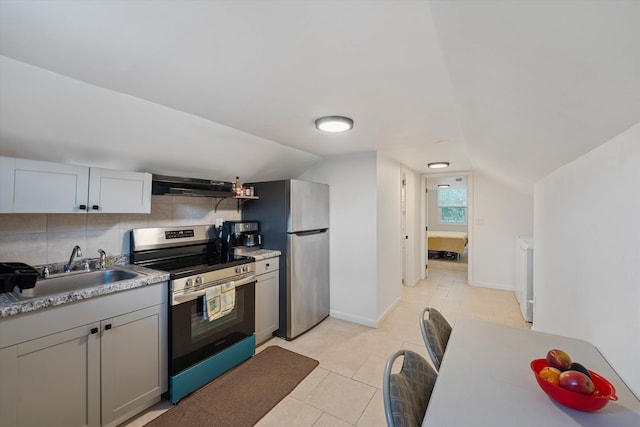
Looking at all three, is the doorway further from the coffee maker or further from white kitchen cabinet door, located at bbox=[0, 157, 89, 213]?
white kitchen cabinet door, located at bbox=[0, 157, 89, 213]

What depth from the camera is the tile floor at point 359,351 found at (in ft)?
Answer: 6.38

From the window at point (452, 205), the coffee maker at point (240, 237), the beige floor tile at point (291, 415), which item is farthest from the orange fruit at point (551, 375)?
the window at point (452, 205)

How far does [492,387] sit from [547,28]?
1229mm

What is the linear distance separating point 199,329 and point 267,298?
856mm

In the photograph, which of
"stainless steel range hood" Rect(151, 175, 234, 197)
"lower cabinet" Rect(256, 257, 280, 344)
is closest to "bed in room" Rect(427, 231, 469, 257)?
"lower cabinet" Rect(256, 257, 280, 344)

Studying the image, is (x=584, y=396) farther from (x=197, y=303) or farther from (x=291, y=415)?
(x=197, y=303)

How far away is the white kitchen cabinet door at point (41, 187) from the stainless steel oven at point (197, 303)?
0.61 m

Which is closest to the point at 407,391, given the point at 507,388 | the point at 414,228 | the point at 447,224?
the point at 507,388

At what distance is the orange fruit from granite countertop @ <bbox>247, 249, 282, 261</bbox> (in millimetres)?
2330

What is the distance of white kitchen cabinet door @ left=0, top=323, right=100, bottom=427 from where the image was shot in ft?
4.55

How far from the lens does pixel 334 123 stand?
2.14 m

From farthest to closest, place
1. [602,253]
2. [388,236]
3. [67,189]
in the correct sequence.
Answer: [388,236] → [67,189] → [602,253]

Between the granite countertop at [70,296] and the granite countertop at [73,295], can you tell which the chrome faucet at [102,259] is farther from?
the granite countertop at [70,296]

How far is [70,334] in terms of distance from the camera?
158 cm
